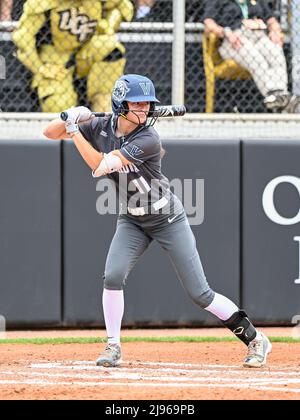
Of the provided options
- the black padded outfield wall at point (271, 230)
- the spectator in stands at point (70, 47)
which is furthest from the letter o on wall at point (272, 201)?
the spectator in stands at point (70, 47)

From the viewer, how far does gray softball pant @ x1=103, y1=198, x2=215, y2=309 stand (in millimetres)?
6004

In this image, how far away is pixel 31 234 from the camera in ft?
27.0

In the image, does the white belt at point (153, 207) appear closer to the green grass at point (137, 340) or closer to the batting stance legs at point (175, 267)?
the batting stance legs at point (175, 267)

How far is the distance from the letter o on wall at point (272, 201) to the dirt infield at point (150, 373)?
51.9 inches

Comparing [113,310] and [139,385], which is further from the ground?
[113,310]

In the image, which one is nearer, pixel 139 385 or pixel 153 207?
pixel 139 385

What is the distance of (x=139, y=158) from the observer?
230 inches

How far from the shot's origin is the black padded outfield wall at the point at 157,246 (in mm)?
8258

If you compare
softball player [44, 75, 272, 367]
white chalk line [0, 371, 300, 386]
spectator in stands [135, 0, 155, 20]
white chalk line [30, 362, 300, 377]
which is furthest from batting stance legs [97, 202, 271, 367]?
spectator in stands [135, 0, 155, 20]

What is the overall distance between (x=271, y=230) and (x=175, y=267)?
2.46 m

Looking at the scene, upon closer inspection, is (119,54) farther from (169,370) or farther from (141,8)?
(169,370)

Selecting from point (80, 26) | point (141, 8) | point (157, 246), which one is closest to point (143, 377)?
point (157, 246)
